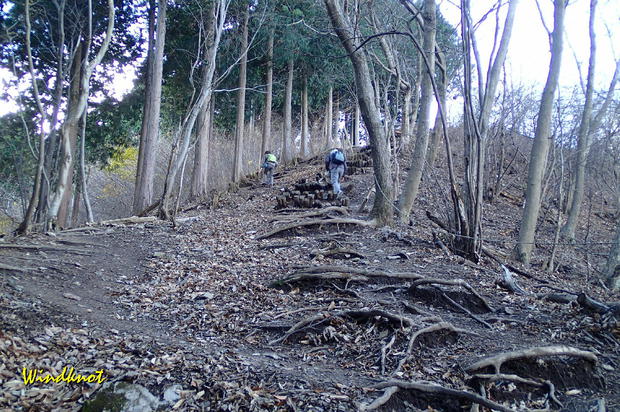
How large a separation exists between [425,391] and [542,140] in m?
8.04

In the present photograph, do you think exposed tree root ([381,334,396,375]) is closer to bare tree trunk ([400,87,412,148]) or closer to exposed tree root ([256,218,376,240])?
exposed tree root ([256,218,376,240])

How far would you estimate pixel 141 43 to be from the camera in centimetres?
1641

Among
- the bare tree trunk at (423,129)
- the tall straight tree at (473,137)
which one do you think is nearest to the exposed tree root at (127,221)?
the bare tree trunk at (423,129)

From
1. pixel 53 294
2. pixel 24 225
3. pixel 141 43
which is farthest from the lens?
pixel 141 43

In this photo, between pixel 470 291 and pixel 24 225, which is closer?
pixel 470 291

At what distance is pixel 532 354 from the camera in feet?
13.6

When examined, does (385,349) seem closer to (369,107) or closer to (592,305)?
(592,305)

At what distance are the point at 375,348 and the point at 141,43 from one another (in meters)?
15.4

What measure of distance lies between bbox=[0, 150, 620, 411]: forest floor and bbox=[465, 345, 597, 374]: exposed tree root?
0.02 metres

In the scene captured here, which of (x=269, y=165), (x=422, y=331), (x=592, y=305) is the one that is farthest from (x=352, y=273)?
(x=269, y=165)

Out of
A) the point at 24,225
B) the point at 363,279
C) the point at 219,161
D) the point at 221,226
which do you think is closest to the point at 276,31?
the point at 219,161

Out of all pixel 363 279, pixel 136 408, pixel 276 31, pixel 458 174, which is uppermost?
pixel 276 31

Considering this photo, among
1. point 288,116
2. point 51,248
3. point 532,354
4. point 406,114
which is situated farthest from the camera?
point 288,116

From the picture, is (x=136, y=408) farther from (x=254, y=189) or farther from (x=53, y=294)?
(x=254, y=189)
